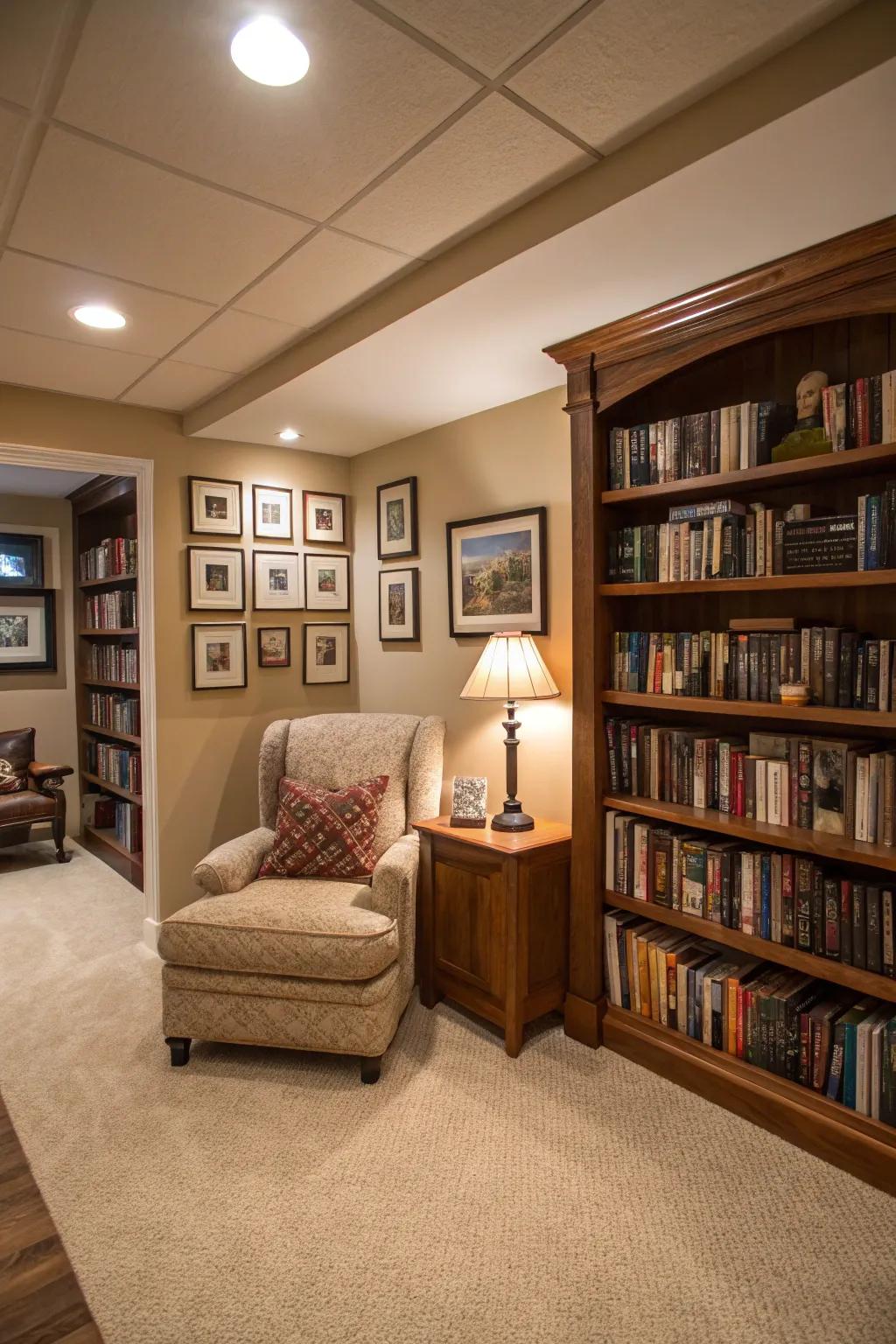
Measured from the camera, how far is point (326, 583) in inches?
159

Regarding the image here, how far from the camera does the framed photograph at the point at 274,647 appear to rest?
12.6 ft

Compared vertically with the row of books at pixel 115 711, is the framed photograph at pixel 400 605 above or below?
above

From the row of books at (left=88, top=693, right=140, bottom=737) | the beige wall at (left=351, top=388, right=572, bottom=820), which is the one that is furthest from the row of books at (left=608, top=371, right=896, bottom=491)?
the row of books at (left=88, top=693, right=140, bottom=737)

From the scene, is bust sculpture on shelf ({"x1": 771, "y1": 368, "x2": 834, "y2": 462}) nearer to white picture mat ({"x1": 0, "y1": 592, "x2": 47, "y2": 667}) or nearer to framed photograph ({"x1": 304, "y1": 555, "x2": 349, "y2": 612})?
framed photograph ({"x1": 304, "y1": 555, "x2": 349, "y2": 612})

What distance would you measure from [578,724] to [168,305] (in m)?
1.92

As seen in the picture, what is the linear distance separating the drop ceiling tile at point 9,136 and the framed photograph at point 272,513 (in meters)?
2.07

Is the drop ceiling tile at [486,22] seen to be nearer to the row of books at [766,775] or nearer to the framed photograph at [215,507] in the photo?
the row of books at [766,775]

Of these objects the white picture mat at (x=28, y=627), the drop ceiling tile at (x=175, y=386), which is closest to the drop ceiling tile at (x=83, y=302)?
the drop ceiling tile at (x=175, y=386)

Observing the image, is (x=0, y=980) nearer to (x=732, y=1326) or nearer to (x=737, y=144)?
(x=732, y=1326)

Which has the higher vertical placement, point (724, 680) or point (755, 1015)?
point (724, 680)

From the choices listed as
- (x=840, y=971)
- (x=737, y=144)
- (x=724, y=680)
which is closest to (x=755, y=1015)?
(x=840, y=971)

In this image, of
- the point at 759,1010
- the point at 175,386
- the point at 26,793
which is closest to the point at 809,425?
the point at 759,1010

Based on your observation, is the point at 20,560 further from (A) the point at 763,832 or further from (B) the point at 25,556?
(A) the point at 763,832

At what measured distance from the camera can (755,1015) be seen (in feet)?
7.24
